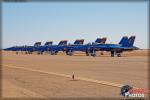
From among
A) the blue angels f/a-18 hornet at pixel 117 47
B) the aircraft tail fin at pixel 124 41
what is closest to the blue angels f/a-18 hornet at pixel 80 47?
the blue angels f/a-18 hornet at pixel 117 47

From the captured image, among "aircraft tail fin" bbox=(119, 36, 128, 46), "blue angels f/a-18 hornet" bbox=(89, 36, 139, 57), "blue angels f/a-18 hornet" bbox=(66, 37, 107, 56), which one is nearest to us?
"blue angels f/a-18 hornet" bbox=(89, 36, 139, 57)

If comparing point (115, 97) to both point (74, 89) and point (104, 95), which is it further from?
point (74, 89)

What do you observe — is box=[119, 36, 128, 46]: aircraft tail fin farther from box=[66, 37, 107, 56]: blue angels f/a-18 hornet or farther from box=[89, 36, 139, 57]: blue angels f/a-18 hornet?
box=[66, 37, 107, 56]: blue angels f/a-18 hornet

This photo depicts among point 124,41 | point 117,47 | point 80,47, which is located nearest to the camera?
point 117,47

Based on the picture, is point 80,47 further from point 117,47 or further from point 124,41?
point 117,47

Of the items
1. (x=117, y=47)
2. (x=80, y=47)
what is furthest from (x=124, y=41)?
(x=80, y=47)

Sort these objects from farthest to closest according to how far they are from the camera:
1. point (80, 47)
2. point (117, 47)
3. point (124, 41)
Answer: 1. point (80, 47)
2. point (124, 41)
3. point (117, 47)

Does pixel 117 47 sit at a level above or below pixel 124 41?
below

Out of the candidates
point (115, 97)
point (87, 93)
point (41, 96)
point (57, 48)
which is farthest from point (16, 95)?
point (57, 48)

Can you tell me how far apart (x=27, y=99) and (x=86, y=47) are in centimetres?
9816

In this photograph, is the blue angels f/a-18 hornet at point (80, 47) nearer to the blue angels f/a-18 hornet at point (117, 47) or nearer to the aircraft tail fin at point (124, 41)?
the blue angels f/a-18 hornet at point (117, 47)

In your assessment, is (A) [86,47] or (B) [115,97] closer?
(B) [115,97]

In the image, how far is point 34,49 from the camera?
16900 cm

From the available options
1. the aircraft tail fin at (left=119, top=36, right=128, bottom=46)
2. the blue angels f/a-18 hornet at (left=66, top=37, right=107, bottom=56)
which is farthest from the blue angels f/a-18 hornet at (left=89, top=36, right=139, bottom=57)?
the blue angels f/a-18 hornet at (left=66, top=37, right=107, bottom=56)
